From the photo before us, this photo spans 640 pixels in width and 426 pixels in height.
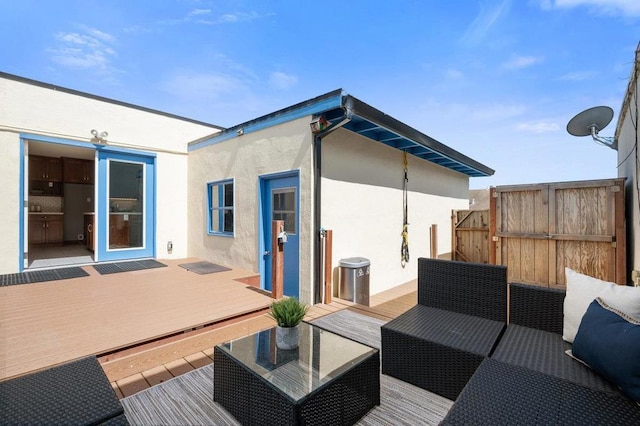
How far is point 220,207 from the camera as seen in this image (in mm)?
5848

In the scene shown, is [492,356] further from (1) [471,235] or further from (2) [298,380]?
(1) [471,235]

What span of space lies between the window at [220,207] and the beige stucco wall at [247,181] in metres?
0.14

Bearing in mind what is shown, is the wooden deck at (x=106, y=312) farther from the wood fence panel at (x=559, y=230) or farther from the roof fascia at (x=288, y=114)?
the wood fence panel at (x=559, y=230)

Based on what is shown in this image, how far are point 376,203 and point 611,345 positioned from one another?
4.00m

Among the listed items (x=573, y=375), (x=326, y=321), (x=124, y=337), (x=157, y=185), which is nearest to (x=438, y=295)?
(x=573, y=375)

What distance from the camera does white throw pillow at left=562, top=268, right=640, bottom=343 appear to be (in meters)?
1.52

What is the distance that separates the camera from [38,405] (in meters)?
1.24

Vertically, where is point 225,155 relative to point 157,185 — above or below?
above

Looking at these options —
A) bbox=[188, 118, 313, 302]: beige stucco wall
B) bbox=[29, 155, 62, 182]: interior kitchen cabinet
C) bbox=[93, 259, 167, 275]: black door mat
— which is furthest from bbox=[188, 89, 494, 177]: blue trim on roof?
bbox=[29, 155, 62, 182]: interior kitchen cabinet

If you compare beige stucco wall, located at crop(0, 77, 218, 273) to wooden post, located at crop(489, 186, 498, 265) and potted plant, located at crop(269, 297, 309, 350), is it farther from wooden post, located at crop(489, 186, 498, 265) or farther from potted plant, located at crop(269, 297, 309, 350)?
wooden post, located at crop(489, 186, 498, 265)

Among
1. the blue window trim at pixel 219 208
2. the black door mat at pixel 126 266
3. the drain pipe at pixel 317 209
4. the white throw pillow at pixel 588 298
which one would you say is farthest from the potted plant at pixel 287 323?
the black door mat at pixel 126 266

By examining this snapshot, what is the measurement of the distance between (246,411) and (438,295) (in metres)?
1.92

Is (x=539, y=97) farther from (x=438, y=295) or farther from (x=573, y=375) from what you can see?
(x=573, y=375)

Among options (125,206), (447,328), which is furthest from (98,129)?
(447,328)
